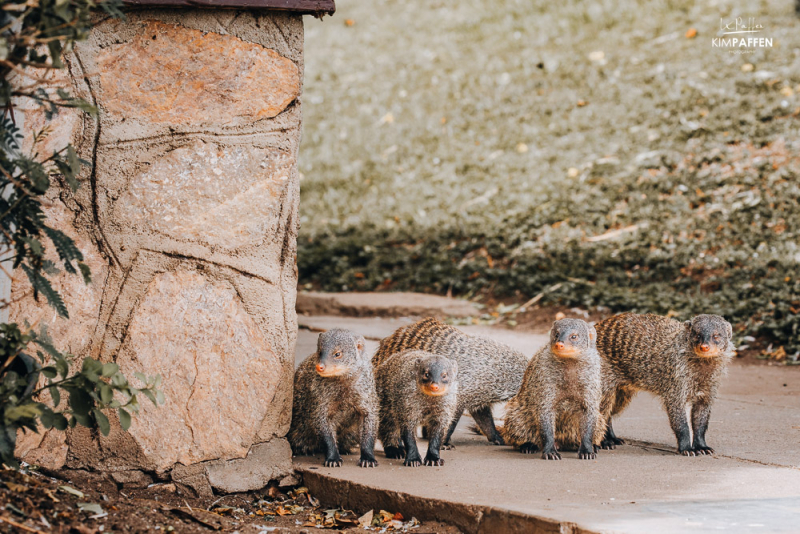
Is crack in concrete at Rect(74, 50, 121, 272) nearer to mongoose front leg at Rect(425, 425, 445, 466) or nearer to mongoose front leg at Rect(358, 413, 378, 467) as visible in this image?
mongoose front leg at Rect(358, 413, 378, 467)

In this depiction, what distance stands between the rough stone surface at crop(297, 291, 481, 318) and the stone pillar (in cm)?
431

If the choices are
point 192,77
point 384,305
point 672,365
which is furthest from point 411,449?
point 384,305

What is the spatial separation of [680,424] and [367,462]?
1.62 metres

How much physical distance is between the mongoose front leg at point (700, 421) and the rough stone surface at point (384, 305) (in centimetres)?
374

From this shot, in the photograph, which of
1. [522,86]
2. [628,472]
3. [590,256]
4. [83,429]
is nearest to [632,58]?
[522,86]

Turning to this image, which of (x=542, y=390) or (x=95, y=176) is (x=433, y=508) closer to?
(x=542, y=390)

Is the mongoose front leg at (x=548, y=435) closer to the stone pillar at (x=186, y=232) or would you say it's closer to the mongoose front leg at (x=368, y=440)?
the mongoose front leg at (x=368, y=440)

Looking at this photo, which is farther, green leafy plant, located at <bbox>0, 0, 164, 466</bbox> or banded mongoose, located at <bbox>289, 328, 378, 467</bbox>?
banded mongoose, located at <bbox>289, 328, 378, 467</bbox>

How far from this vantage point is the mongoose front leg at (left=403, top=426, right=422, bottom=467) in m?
4.16

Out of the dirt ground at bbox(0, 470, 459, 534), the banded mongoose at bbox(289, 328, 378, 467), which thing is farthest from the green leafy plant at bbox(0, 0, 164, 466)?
the banded mongoose at bbox(289, 328, 378, 467)

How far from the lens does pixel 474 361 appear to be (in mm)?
5195

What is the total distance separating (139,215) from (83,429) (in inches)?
35.9

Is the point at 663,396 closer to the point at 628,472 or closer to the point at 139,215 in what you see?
the point at 628,472

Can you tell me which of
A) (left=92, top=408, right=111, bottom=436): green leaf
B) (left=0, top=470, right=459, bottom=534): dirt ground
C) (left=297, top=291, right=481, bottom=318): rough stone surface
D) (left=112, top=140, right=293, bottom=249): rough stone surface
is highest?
(left=112, top=140, right=293, bottom=249): rough stone surface
